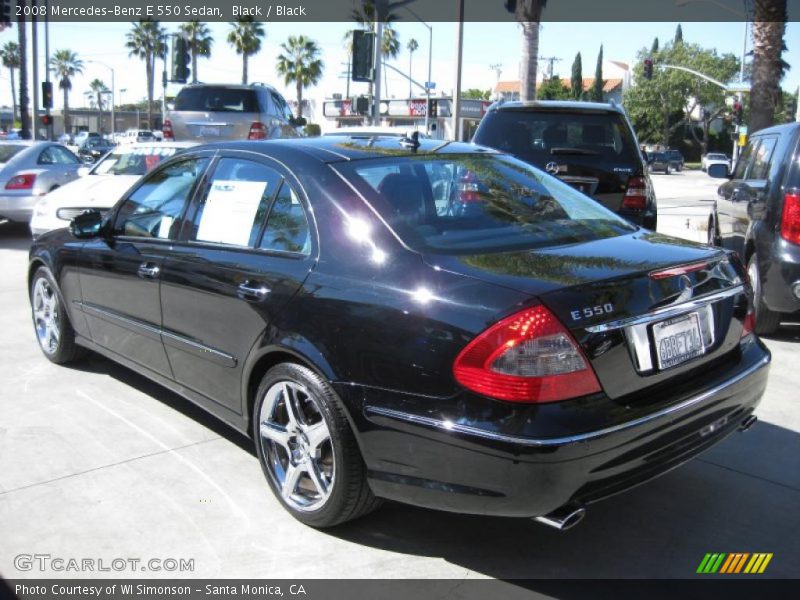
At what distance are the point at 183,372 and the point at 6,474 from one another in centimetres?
95

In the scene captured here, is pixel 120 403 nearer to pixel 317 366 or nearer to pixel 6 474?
pixel 6 474

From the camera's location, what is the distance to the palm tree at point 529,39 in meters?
17.1

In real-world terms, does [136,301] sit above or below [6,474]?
above

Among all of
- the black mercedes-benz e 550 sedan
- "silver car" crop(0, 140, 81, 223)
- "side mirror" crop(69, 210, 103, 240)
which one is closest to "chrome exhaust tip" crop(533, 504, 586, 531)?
the black mercedes-benz e 550 sedan

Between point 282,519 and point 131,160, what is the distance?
8.20 m

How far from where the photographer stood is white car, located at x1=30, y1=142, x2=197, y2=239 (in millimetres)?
9086

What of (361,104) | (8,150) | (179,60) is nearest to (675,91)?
(361,104)

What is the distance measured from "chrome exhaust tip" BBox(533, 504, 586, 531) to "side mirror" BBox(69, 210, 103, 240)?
3.28 m

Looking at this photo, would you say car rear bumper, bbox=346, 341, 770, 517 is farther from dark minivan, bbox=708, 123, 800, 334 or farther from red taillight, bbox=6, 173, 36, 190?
red taillight, bbox=6, 173, 36, 190

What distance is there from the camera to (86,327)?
494 centimetres

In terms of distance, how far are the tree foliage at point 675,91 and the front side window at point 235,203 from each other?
226 feet

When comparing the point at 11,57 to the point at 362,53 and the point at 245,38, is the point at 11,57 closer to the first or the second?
the point at 245,38

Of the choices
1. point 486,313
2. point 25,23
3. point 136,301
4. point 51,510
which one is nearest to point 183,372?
point 136,301

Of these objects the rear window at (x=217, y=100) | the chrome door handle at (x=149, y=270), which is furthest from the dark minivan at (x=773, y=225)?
the rear window at (x=217, y=100)
